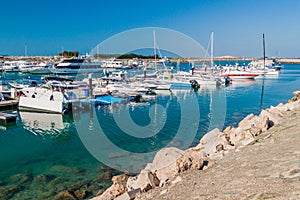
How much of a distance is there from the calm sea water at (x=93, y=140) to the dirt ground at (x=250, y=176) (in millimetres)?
4748

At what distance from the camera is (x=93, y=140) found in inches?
707

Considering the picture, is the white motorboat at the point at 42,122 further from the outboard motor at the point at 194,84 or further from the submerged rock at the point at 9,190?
the outboard motor at the point at 194,84

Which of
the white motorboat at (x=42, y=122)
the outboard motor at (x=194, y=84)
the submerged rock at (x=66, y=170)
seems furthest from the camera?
the outboard motor at (x=194, y=84)

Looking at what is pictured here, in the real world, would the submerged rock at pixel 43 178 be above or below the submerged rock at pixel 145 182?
below

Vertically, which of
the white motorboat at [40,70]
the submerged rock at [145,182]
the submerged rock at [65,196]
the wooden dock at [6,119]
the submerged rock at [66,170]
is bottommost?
the submerged rock at [66,170]

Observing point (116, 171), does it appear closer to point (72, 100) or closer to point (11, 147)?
point (11, 147)

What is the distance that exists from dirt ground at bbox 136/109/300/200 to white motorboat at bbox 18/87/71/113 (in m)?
20.1

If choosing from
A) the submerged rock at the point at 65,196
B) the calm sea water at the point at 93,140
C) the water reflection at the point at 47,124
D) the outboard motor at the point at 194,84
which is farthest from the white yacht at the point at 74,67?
the submerged rock at the point at 65,196

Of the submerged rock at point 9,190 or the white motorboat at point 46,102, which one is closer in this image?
the submerged rock at point 9,190

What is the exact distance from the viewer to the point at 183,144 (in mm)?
16250

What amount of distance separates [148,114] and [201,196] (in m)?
20.2

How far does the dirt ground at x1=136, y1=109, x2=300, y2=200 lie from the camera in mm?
5141

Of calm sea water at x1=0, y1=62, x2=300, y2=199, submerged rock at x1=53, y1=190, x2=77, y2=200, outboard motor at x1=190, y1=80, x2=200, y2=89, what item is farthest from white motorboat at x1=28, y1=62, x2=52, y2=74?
submerged rock at x1=53, y1=190, x2=77, y2=200

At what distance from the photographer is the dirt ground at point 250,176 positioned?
16.9ft
